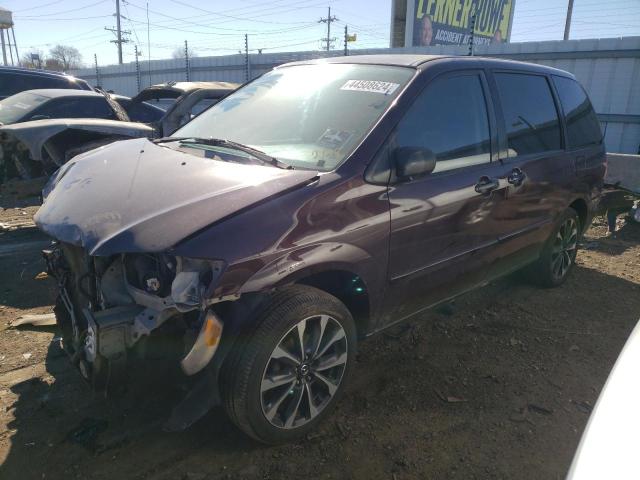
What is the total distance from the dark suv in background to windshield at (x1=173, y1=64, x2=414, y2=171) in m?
6.79

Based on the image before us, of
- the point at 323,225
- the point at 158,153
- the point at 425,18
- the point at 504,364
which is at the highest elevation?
the point at 425,18

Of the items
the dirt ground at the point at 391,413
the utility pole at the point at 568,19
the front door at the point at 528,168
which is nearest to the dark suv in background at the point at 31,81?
the dirt ground at the point at 391,413

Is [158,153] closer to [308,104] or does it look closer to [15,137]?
[308,104]

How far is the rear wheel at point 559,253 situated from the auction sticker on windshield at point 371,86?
2321 millimetres

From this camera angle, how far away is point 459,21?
2581 cm

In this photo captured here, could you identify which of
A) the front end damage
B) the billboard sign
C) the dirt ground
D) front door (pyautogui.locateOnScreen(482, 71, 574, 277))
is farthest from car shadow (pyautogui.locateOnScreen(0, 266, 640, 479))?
the billboard sign

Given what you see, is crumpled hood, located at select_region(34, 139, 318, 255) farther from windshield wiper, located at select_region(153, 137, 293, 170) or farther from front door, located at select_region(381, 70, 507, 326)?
front door, located at select_region(381, 70, 507, 326)

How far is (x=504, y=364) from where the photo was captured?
3.24 metres

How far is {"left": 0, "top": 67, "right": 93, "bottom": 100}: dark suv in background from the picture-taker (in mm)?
8742

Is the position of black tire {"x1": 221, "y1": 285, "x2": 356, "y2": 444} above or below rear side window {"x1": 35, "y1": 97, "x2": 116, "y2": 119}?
below

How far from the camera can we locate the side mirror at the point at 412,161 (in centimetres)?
250

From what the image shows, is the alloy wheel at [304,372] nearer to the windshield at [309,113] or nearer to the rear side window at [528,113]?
the windshield at [309,113]

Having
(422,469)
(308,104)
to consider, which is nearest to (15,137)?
(308,104)

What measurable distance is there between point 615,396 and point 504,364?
6.22 ft
